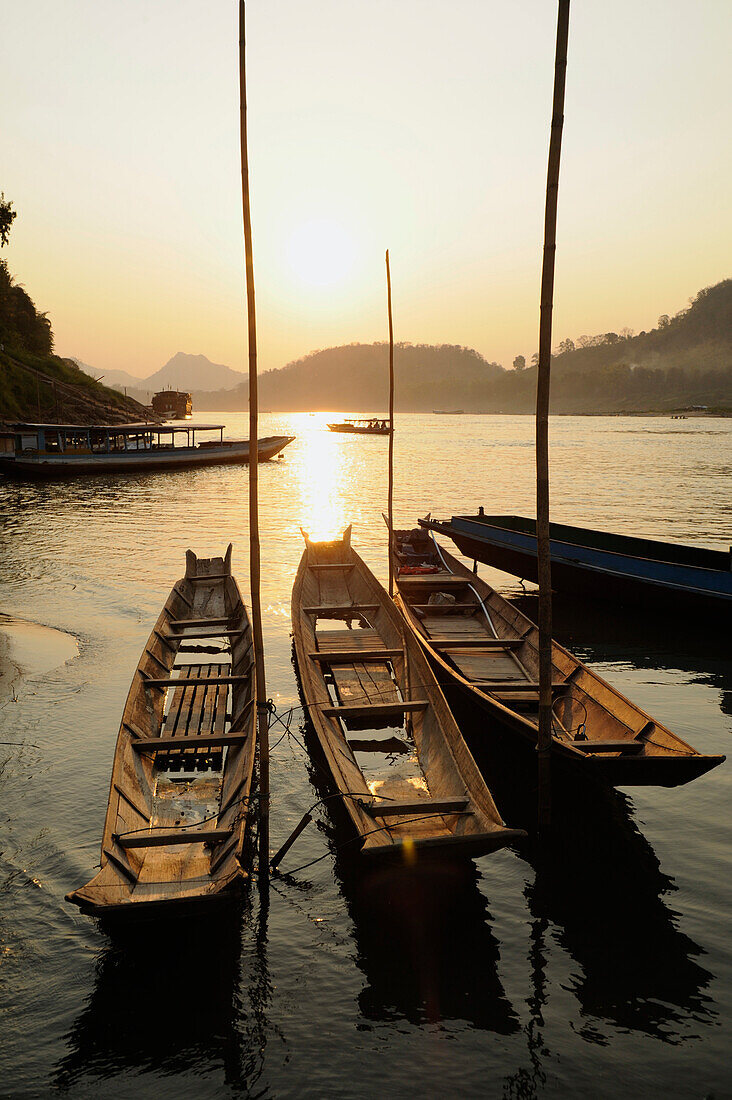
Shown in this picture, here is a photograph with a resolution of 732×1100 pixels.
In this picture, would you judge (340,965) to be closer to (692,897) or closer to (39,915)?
(39,915)

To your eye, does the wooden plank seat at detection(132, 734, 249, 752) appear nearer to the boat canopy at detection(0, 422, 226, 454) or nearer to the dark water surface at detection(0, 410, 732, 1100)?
the dark water surface at detection(0, 410, 732, 1100)

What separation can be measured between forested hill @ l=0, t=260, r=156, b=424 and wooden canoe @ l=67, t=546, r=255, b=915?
6118 centimetres

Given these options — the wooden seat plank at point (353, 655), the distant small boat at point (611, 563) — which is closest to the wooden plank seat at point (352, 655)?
the wooden seat plank at point (353, 655)

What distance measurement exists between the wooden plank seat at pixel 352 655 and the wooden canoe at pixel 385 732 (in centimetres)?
2

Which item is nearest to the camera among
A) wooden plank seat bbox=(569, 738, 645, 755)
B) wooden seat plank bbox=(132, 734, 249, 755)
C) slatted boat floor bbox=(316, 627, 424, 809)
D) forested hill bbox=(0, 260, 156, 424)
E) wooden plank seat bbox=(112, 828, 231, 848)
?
wooden plank seat bbox=(112, 828, 231, 848)

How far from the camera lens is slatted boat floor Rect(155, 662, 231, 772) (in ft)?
33.2

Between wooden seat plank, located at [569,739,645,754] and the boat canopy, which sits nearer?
wooden seat plank, located at [569,739,645,754]

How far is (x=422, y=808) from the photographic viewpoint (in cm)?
800

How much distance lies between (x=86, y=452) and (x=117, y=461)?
260 centimetres

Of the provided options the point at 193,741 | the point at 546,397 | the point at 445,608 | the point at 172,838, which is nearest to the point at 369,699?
the point at 193,741

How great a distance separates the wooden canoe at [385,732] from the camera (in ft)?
25.3

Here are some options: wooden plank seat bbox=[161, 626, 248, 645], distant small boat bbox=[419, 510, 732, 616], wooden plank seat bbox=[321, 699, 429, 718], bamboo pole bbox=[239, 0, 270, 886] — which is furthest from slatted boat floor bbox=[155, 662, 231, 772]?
distant small boat bbox=[419, 510, 732, 616]

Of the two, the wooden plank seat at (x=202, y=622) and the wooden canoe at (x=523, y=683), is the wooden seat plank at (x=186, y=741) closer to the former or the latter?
the wooden canoe at (x=523, y=683)

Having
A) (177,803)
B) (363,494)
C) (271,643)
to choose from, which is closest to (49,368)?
(363,494)
